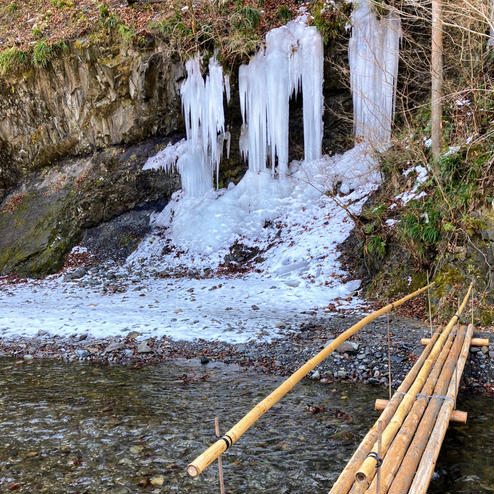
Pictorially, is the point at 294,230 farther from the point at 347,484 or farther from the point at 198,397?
the point at 347,484

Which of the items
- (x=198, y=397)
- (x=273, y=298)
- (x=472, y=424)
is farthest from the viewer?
(x=273, y=298)

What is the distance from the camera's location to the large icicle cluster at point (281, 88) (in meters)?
11.5

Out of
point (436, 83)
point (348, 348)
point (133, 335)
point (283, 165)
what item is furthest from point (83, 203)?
point (348, 348)

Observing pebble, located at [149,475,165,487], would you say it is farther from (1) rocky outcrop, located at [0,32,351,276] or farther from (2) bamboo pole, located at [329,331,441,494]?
(1) rocky outcrop, located at [0,32,351,276]

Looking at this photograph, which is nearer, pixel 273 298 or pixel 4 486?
pixel 4 486

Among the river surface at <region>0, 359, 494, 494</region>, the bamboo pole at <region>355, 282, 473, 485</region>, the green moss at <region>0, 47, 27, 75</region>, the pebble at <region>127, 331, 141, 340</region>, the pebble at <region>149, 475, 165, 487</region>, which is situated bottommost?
the pebble at <region>149, 475, 165, 487</region>

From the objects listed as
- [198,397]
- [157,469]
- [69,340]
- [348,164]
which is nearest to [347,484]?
[157,469]

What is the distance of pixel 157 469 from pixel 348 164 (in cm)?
1004

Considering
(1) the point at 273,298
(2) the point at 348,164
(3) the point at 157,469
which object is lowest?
(3) the point at 157,469

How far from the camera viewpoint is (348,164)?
1201cm

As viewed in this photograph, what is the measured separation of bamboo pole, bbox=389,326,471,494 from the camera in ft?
7.58

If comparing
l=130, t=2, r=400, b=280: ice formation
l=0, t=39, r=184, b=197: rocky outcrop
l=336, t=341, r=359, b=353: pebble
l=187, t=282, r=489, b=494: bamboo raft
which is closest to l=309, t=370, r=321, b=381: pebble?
l=336, t=341, r=359, b=353: pebble

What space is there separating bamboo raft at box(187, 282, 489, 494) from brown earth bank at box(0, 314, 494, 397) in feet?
3.97

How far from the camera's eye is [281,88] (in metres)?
11.9
